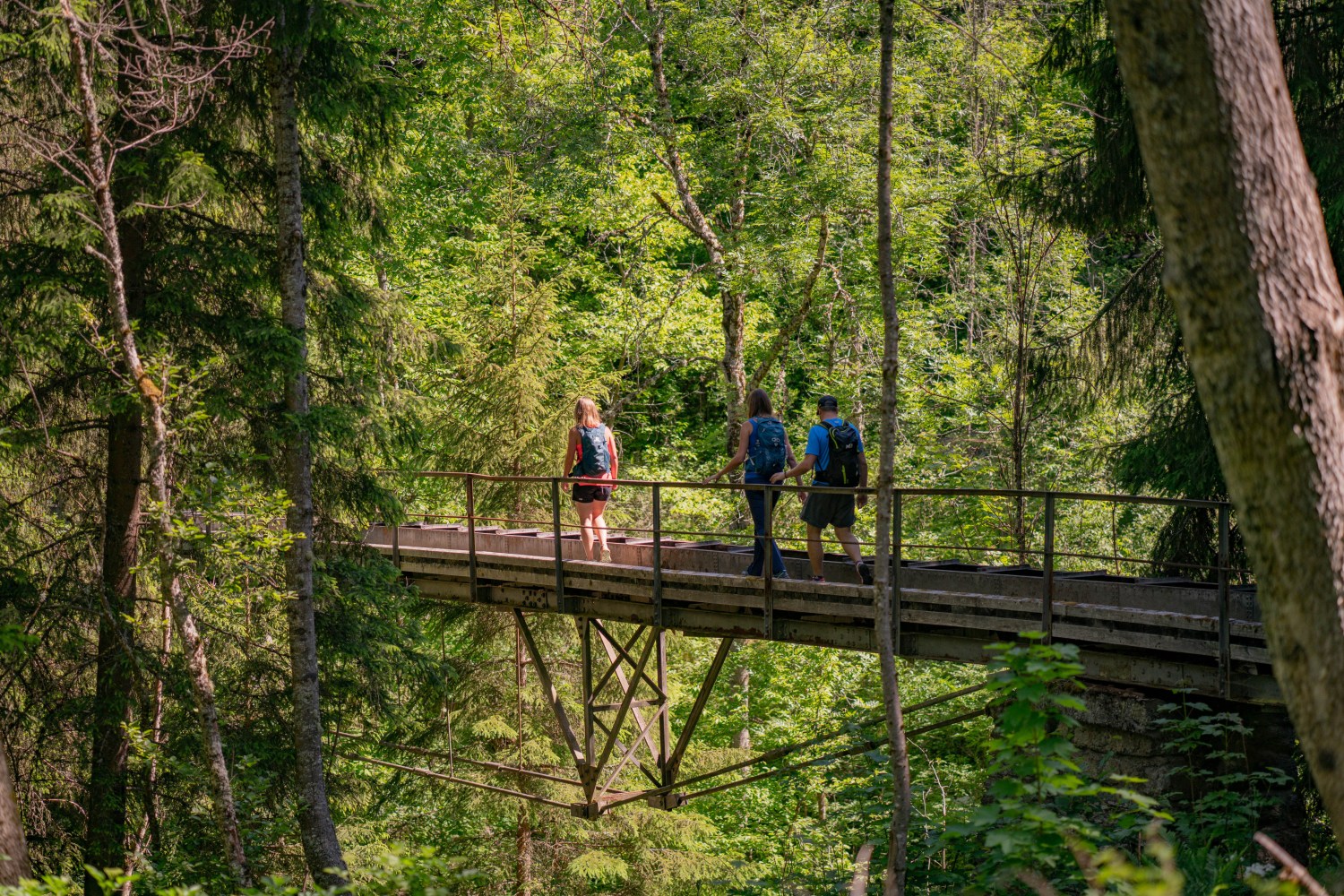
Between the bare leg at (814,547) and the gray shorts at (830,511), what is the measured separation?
8 cm

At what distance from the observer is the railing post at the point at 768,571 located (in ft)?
27.2

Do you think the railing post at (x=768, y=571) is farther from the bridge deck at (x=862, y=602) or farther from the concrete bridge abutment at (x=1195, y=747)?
the concrete bridge abutment at (x=1195, y=747)

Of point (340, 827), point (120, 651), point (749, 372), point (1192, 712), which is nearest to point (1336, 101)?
point (1192, 712)

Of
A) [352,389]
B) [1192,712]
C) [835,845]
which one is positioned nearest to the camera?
[1192,712]

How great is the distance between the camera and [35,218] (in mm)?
7820

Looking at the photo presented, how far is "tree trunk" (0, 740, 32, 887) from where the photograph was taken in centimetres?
489

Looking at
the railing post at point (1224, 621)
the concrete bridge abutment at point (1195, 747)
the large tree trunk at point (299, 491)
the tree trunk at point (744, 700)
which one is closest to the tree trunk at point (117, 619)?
the large tree trunk at point (299, 491)

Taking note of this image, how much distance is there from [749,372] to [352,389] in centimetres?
1262

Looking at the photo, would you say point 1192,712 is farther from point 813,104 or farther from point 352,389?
point 813,104

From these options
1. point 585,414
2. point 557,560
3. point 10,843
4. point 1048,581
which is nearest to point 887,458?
point 1048,581

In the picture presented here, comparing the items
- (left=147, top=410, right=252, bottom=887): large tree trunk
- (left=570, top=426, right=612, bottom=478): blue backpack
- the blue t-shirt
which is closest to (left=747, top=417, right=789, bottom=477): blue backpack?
the blue t-shirt

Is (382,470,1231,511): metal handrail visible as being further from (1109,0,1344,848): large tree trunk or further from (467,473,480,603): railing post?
(1109,0,1344,848): large tree trunk

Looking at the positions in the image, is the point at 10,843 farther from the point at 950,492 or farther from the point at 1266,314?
the point at 950,492

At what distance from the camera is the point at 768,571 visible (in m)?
8.36
